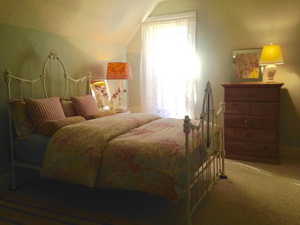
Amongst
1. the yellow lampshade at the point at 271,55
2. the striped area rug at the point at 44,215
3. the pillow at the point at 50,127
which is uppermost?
the yellow lampshade at the point at 271,55

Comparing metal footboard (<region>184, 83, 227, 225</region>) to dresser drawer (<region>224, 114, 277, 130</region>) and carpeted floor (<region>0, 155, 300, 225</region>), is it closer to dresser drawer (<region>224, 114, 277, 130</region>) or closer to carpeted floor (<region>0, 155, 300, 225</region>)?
carpeted floor (<region>0, 155, 300, 225</region>)

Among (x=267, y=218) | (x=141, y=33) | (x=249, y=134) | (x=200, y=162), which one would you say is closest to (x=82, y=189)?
(x=200, y=162)

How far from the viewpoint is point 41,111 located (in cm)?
277

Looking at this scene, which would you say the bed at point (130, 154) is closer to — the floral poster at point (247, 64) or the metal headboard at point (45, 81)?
the metal headboard at point (45, 81)

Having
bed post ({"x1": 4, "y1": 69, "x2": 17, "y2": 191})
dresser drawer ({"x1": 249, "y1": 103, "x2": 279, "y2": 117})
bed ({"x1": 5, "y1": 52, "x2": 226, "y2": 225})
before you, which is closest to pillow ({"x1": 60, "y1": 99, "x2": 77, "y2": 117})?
bed ({"x1": 5, "y1": 52, "x2": 226, "y2": 225})

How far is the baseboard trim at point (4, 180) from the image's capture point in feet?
9.14

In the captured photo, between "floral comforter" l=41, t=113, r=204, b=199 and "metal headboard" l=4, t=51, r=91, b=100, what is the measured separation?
3.12 ft

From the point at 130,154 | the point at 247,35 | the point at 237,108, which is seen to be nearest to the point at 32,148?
the point at 130,154

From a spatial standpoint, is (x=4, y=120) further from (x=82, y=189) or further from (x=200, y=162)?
(x=200, y=162)

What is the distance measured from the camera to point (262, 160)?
3.54 meters

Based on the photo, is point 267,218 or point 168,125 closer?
point 267,218

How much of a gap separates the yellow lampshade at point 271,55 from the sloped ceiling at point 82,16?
83.7 inches

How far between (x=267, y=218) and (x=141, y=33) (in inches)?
148

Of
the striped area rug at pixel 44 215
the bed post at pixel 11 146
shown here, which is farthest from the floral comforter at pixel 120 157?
the bed post at pixel 11 146
